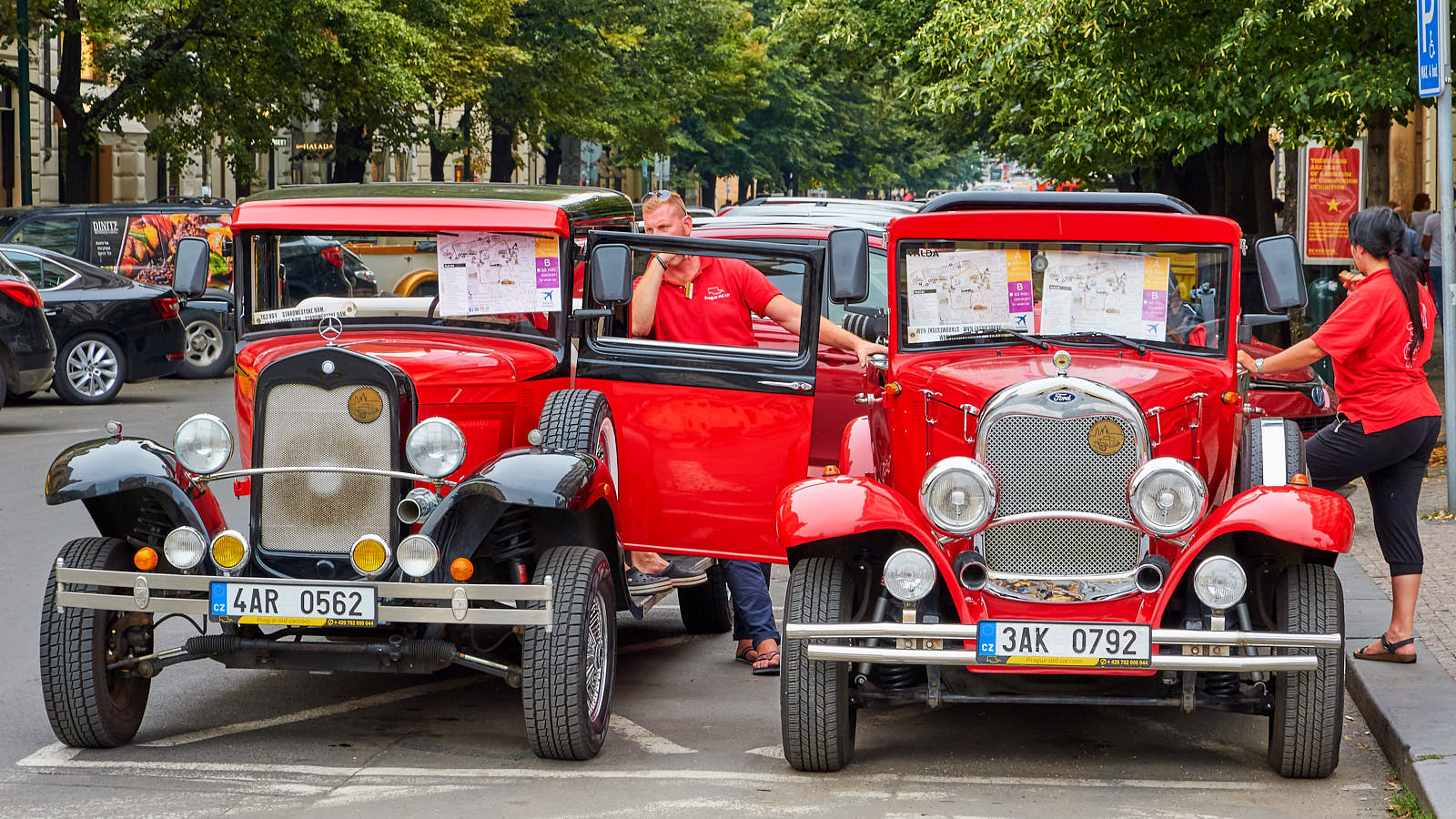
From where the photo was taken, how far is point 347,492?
6.14m

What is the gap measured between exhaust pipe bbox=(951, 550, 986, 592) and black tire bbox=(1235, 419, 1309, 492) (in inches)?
45.1

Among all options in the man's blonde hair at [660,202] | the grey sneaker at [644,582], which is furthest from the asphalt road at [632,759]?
the man's blonde hair at [660,202]

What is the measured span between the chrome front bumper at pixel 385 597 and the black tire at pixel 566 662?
0.31 ft

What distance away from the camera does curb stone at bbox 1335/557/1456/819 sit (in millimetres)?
5766

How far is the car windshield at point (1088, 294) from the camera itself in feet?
21.9

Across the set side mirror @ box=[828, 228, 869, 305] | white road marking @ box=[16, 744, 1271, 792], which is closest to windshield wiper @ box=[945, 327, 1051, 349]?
side mirror @ box=[828, 228, 869, 305]

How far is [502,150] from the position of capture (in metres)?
40.5

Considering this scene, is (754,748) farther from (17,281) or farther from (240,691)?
(17,281)

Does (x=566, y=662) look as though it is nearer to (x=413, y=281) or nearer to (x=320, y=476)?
(x=320, y=476)

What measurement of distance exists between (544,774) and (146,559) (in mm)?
1508

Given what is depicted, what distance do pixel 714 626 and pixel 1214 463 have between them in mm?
3076

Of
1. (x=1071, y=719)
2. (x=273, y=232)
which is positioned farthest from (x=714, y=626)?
(x=273, y=232)

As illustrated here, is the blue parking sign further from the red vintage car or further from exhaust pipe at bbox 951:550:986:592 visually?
exhaust pipe at bbox 951:550:986:592

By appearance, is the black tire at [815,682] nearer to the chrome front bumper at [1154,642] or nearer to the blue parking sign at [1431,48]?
the chrome front bumper at [1154,642]
